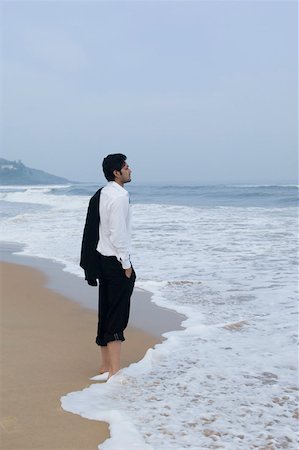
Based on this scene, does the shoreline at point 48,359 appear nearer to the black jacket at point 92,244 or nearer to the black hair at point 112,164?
the black jacket at point 92,244

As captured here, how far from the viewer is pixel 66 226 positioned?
1548 centimetres

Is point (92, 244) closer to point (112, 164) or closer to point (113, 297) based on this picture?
point (113, 297)

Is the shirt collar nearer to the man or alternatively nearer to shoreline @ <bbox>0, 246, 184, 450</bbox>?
the man

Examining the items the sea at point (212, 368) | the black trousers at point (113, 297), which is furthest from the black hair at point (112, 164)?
the sea at point (212, 368)

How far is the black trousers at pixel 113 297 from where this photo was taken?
3.55 meters

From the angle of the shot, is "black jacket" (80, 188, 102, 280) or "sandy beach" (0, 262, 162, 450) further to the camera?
"black jacket" (80, 188, 102, 280)

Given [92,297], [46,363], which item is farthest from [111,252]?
[92,297]

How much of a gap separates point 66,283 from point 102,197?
401cm

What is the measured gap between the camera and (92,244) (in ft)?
11.8

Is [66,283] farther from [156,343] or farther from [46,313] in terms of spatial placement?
[156,343]

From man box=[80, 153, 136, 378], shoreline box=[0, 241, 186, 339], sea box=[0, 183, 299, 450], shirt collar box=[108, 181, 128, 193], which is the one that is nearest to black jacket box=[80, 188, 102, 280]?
man box=[80, 153, 136, 378]

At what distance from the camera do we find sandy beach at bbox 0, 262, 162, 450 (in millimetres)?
2783

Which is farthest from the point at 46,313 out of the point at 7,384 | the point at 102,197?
the point at 102,197

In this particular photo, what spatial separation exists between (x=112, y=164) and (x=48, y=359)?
5.25 ft
